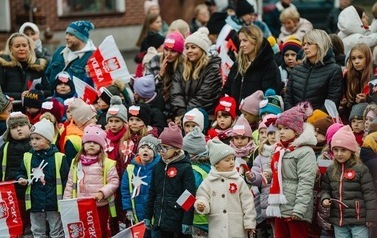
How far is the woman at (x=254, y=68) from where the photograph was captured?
54.2 feet

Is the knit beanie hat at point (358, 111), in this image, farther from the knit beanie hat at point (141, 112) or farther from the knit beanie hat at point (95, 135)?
the knit beanie hat at point (95, 135)

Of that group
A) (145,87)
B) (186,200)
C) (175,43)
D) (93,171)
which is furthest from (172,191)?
(175,43)

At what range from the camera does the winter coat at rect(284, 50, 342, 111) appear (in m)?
15.7

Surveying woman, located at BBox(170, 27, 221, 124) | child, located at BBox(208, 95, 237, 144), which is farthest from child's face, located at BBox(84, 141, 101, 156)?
woman, located at BBox(170, 27, 221, 124)

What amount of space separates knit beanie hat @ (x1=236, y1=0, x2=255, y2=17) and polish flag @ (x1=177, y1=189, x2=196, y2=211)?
19.6ft

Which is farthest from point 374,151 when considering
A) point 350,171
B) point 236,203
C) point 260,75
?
point 260,75

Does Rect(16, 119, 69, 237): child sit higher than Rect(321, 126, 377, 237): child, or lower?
lower

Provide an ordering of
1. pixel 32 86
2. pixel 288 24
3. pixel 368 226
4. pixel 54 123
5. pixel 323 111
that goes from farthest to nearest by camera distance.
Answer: pixel 288 24 → pixel 32 86 → pixel 54 123 → pixel 323 111 → pixel 368 226

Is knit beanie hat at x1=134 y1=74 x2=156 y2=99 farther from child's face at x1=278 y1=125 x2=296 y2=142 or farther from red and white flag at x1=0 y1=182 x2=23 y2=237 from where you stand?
child's face at x1=278 y1=125 x2=296 y2=142

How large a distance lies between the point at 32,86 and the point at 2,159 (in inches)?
93.6

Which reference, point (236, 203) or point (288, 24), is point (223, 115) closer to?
point (236, 203)

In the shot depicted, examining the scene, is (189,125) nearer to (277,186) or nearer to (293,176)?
(277,186)

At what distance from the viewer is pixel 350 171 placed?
13.8 metres

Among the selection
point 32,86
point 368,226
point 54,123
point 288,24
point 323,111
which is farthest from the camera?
point 288,24
